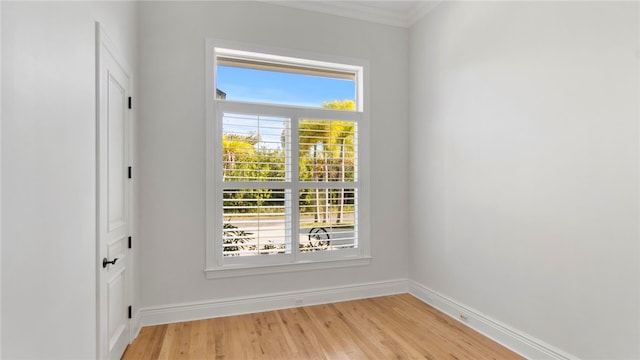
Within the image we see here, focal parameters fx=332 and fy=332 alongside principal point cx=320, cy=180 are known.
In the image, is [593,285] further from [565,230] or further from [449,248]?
[449,248]

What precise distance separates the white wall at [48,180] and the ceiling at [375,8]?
2156 mm

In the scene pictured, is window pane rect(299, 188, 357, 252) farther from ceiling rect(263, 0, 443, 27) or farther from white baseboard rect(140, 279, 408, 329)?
ceiling rect(263, 0, 443, 27)

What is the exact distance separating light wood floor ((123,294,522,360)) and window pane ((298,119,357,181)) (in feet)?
4.59

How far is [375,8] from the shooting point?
3.62m

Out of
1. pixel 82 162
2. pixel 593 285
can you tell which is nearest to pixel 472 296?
pixel 593 285

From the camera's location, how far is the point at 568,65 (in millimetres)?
2223

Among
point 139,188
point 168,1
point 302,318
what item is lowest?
point 302,318

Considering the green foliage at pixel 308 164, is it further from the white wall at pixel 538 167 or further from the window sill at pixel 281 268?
the white wall at pixel 538 167

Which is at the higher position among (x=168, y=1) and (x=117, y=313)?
(x=168, y=1)

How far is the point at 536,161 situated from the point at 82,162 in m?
2.88

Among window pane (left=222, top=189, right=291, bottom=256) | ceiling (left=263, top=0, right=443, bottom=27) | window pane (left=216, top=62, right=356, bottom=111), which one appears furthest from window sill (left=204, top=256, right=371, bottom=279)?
ceiling (left=263, top=0, right=443, bottom=27)

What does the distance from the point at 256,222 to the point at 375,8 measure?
262 centimetres

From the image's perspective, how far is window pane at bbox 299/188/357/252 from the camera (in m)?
3.52

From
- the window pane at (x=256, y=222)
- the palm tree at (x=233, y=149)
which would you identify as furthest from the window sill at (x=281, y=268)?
the palm tree at (x=233, y=149)
